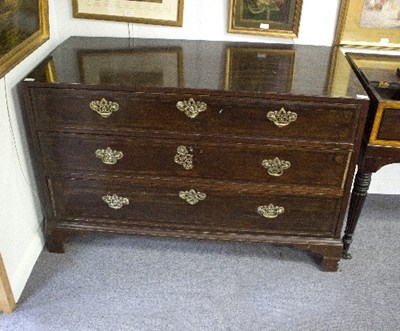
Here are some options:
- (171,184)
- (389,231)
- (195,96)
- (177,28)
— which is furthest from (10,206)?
(389,231)

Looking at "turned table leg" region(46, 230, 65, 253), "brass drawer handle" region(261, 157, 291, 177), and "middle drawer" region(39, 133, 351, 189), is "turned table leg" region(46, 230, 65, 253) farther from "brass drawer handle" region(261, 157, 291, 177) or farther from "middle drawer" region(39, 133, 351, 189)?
"brass drawer handle" region(261, 157, 291, 177)

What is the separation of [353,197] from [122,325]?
1.09 meters

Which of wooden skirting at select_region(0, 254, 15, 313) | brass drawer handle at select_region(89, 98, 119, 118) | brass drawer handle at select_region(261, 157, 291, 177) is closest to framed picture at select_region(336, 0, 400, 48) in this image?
brass drawer handle at select_region(261, 157, 291, 177)

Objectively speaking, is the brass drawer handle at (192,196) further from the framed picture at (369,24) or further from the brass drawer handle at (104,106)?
the framed picture at (369,24)

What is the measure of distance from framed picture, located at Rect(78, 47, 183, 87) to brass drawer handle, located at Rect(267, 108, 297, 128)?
359mm

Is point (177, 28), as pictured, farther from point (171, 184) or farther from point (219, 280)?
point (219, 280)

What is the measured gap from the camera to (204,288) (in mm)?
1946

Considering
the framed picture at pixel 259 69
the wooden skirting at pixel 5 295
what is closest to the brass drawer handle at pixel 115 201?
the wooden skirting at pixel 5 295

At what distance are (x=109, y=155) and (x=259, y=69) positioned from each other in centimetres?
70

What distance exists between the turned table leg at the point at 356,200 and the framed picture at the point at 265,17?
2.45ft

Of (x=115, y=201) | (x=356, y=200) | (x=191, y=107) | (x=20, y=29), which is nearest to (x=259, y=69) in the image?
(x=191, y=107)

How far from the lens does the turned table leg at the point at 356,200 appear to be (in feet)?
6.04

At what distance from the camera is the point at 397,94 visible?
1870mm

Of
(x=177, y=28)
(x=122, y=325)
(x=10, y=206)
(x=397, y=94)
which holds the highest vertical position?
(x=177, y=28)
